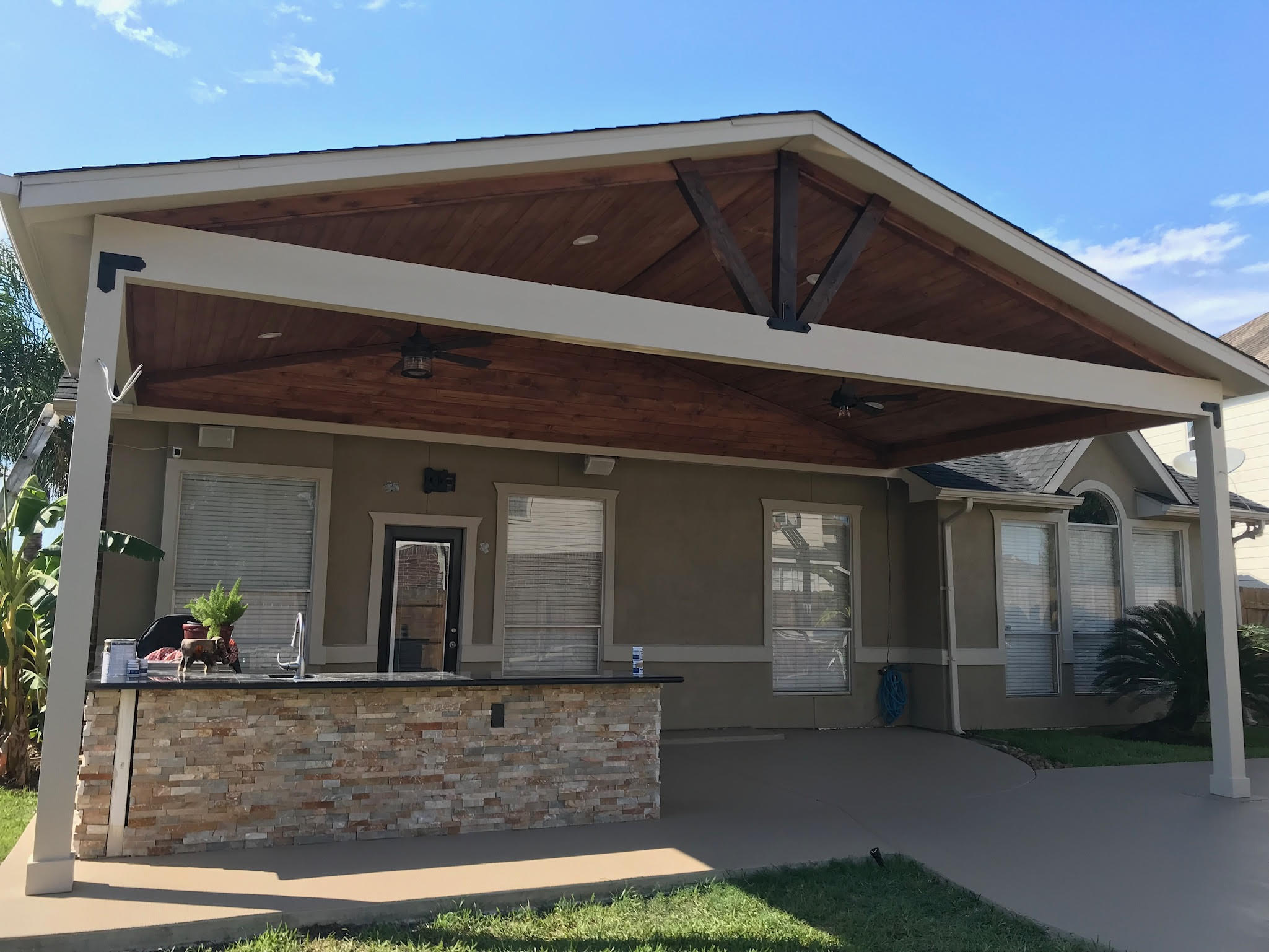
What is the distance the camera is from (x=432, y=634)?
10.1 metres

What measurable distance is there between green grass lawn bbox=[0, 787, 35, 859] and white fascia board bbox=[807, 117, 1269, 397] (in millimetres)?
6733

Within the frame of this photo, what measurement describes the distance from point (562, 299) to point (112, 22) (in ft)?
59.3

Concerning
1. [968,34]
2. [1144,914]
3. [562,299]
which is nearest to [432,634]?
[562,299]

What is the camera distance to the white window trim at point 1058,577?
12125 millimetres

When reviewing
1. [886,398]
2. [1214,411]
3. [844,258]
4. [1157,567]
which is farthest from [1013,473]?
[844,258]

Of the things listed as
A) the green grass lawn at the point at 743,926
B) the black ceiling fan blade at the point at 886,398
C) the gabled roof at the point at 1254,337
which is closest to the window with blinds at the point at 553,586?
the black ceiling fan blade at the point at 886,398

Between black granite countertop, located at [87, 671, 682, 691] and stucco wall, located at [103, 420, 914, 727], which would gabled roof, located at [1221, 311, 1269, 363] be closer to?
stucco wall, located at [103, 420, 914, 727]

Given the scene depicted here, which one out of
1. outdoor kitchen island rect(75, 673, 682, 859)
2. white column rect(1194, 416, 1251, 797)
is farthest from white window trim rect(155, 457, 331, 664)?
white column rect(1194, 416, 1251, 797)

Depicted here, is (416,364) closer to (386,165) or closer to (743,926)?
(386,165)

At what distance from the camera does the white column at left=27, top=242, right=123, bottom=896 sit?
15.8 feet

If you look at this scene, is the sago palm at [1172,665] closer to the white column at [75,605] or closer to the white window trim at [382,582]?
the white window trim at [382,582]

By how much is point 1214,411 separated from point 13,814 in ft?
32.1

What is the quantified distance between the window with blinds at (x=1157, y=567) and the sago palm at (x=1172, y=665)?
706 mm

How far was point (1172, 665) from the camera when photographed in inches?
460
